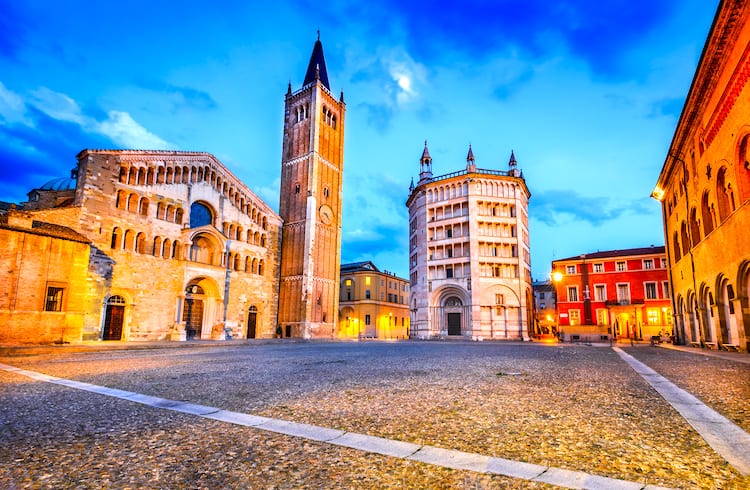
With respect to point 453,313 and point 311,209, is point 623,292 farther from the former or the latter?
point 311,209

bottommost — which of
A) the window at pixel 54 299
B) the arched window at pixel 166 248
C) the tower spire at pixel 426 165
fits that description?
the window at pixel 54 299

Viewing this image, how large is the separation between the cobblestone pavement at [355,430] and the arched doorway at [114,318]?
20766 mm

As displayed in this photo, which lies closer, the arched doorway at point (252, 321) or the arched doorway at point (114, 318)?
the arched doorway at point (114, 318)

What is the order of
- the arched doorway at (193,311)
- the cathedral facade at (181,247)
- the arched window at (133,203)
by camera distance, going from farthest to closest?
the arched doorway at (193,311) < the arched window at (133,203) < the cathedral facade at (181,247)

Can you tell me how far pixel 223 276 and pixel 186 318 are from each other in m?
4.51

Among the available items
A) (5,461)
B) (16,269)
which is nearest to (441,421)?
(5,461)

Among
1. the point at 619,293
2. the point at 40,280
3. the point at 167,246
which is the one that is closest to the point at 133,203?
the point at 167,246

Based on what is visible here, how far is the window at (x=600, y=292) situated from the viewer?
4781cm

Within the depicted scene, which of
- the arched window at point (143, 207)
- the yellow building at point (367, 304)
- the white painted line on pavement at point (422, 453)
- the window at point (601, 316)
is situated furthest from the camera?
the yellow building at point (367, 304)

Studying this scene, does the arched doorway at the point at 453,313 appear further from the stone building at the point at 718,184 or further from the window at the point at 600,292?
the stone building at the point at 718,184

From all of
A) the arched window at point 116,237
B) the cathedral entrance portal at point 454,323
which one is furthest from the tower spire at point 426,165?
the arched window at point 116,237

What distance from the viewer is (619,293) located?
47031 millimetres

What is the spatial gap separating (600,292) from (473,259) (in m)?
16.1

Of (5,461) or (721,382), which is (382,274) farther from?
(5,461)
